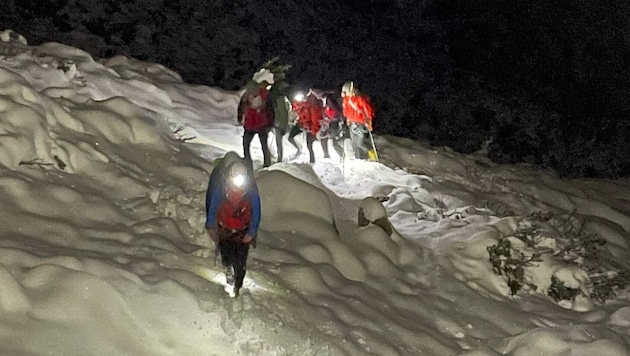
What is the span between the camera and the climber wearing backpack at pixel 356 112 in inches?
387

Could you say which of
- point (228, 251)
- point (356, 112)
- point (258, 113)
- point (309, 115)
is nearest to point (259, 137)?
point (258, 113)

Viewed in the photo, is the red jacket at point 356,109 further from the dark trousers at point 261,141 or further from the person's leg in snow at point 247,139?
the person's leg in snow at point 247,139

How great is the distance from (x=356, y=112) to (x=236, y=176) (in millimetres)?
5208

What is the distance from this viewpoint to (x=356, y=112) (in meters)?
9.87

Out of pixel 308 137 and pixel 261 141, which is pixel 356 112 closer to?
pixel 308 137

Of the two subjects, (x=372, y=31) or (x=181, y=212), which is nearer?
(x=181, y=212)

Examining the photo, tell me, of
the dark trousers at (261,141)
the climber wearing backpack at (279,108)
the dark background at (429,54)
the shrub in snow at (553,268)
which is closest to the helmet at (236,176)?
the dark trousers at (261,141)

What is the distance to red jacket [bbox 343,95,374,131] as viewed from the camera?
9.83 m

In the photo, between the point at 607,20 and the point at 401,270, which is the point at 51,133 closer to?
the point at 401,270

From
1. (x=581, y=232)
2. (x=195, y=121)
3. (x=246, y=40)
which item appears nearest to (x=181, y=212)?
(x=195, y=121)

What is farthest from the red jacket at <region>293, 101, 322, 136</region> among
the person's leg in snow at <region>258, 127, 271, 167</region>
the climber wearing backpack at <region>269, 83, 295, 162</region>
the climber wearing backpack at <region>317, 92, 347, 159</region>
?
the person's leg in snow at <region>258, 127, 271, 167</region>

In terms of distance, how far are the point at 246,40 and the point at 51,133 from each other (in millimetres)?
12865

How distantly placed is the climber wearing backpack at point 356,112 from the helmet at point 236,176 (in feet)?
16.7

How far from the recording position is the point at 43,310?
416 centimetres
